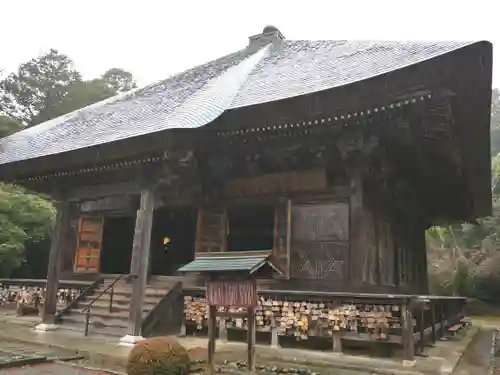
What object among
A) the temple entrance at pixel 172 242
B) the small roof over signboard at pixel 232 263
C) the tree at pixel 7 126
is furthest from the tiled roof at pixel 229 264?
the tree at pixel 7 126

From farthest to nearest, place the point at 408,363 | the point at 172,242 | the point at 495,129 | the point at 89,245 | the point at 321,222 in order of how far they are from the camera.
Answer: the point at 495,129, the point at 172,242, the point at 89,245, the point at 321,222, the point at 408,363

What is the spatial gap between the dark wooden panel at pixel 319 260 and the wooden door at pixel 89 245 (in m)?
6.38

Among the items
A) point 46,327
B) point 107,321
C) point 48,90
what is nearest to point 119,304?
point 107,321

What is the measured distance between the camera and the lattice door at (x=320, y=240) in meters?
9.52

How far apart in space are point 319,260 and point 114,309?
15.9 feet

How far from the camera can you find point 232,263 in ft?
19.8

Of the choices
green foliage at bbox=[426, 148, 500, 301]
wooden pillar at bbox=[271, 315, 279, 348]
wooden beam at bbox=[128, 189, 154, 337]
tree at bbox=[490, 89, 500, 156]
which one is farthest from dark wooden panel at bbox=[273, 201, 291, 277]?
tree at bbox=[490, 89, 500, 156]

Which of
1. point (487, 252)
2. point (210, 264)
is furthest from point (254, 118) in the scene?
point (487, 252)

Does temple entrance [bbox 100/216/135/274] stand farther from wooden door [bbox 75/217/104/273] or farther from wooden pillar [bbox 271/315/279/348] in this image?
wooden pillar [bbox 271/315/279/348]

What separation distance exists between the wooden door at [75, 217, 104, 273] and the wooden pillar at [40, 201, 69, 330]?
129cm

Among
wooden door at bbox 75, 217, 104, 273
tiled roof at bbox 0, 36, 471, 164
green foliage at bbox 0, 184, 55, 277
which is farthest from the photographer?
green foliage at bbox 0, 184, 55, 277

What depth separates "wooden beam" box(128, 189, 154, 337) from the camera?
29.9ft

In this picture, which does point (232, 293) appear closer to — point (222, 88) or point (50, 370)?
point (50, 370)

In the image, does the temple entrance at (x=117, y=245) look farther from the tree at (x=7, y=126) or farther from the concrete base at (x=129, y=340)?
the tree at (x=7, y=126)
